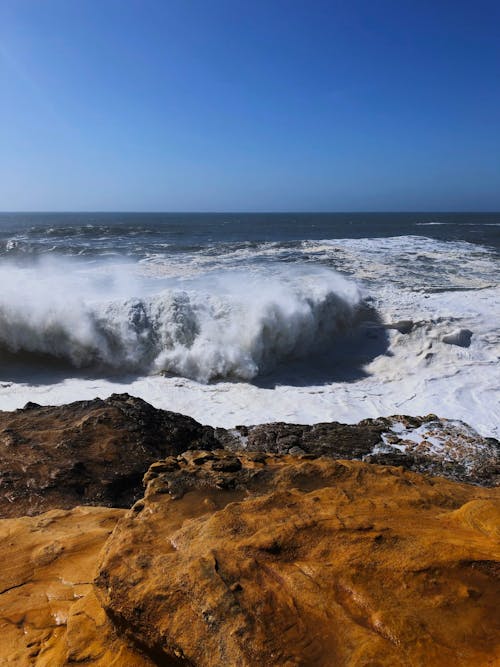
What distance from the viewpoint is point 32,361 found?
848 cm

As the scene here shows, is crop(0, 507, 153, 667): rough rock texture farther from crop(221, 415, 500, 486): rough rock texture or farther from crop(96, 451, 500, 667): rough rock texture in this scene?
crop(221, 415, 500, 486): rough rock texture

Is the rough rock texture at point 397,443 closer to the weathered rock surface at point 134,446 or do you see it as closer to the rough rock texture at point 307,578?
the weathered rock surface at point 134,446

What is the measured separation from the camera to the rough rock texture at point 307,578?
5.12ft

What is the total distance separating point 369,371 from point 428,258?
13642 millimetres

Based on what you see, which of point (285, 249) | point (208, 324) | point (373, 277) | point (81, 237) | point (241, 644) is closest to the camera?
point (241, 644)

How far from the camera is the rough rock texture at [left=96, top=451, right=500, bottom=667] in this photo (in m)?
1.56

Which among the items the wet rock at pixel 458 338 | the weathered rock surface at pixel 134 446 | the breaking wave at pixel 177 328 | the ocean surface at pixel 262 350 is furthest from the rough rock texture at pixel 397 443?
the wet rock at pixel 458 338

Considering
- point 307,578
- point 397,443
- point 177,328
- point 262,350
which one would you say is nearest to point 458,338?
point 262,350

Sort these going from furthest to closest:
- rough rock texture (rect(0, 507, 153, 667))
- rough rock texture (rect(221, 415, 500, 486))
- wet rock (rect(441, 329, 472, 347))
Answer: wet rock (rect(441, 329, 472, 347)) < rough rock texture (rect(221, 415, 500, 486)) < rough rock texture (rect(0, 507, 153, 667))

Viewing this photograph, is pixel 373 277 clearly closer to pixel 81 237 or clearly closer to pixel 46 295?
pixel 46 295

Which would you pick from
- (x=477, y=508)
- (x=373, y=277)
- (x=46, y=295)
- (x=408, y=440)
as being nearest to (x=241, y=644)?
(x=477, y=508)

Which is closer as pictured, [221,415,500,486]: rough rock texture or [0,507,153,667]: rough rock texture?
[0,507,153,667]: rough rock texture

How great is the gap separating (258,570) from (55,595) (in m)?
1.12

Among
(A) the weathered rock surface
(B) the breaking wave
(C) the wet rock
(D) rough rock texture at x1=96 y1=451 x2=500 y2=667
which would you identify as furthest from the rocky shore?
(C) the wet rock
